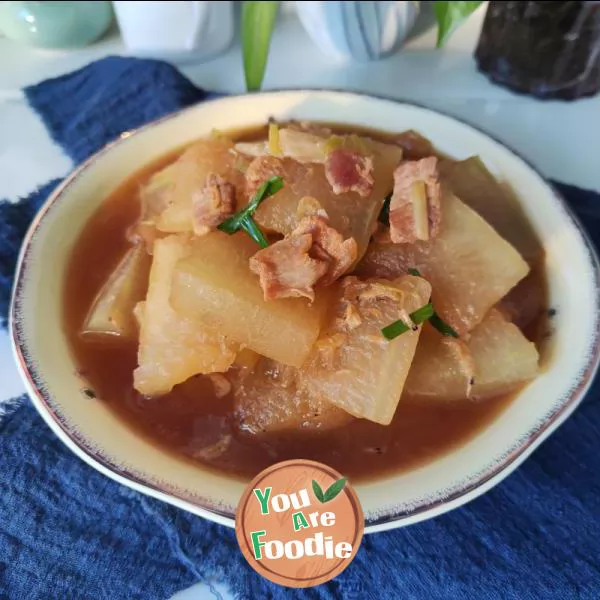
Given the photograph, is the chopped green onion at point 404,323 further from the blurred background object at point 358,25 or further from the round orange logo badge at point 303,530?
the blurred background object at point 358,25

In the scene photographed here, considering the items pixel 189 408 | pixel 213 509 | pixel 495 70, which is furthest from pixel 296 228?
pixel 495 70

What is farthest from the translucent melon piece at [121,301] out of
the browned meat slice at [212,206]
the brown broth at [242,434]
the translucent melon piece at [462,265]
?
the translucent melon piece at [462,265]

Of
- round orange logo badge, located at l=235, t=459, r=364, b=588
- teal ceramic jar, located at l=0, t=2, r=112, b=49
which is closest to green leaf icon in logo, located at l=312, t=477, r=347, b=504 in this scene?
round orange logo badge, located at l=235, t=459, r=364, b=588

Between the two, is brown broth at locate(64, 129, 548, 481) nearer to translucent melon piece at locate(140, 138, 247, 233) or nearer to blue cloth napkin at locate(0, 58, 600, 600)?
blue cloth napkin at locate(0, 58, 600, 600)

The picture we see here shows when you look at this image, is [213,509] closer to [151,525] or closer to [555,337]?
[151,525]

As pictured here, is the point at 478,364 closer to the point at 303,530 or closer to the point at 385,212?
the point at 385,212

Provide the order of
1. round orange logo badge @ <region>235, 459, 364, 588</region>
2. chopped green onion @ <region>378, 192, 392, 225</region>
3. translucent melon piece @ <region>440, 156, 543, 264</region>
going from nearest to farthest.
Result: round orange logo badge @ <region>235, 459, 364, 588</region>, chopped green onion @ <region>378, 192, 392, 225</region>, translucent melon piece @ <region>440, 156, 543, 264</region>
